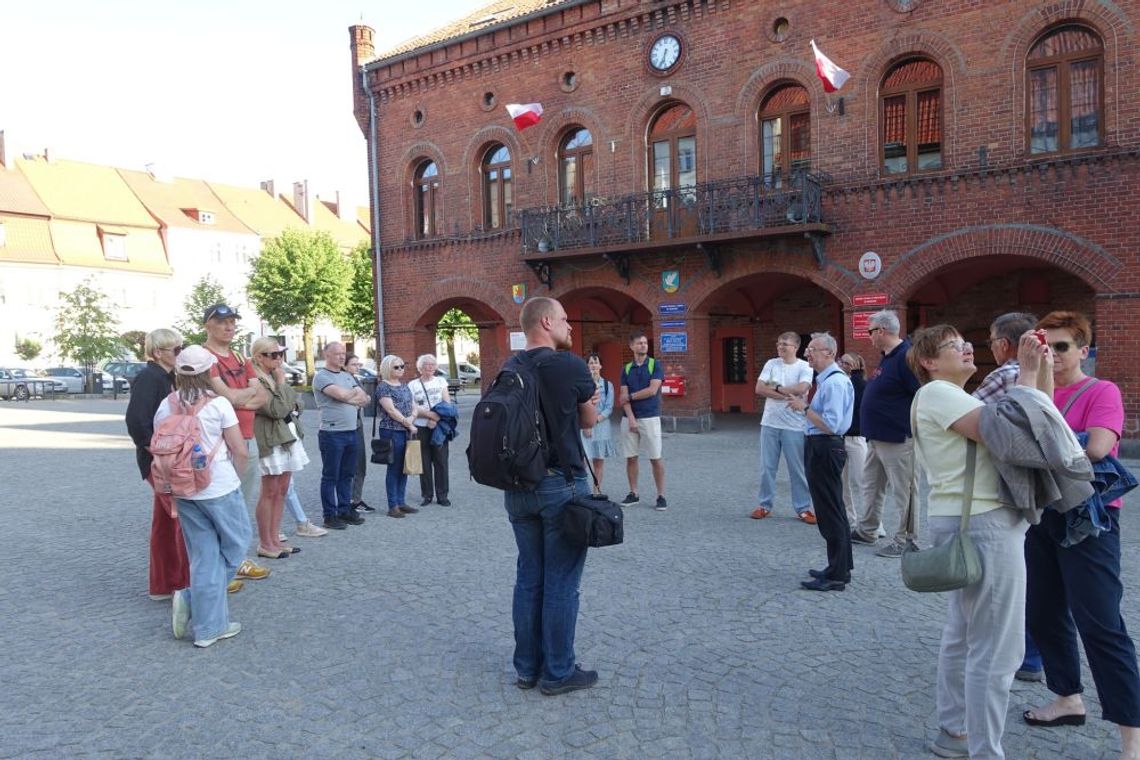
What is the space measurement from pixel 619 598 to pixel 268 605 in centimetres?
246

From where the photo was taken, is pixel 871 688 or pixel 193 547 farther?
pixel 193 547

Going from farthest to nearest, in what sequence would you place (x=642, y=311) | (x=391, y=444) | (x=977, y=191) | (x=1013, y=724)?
(x=642, y=311), (x=977, y=191), (x=391, y=444), (x=1013, y=724)

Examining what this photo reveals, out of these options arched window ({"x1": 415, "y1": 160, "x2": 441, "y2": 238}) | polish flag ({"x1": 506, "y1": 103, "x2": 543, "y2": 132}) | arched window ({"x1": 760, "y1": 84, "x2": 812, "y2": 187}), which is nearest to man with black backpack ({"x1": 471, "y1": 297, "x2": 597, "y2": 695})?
arched window ({"x1": 760, "y1": 84, "x2": 812, "y2": 187})

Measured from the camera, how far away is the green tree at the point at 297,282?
138 ft

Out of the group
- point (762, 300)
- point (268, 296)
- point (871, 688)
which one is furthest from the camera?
point (268, 296)

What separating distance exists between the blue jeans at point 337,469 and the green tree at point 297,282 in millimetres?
35317

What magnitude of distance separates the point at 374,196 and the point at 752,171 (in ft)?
34.0

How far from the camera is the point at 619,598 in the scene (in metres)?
5.94

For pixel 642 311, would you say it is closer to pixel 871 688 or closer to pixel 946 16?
pixel 946 16

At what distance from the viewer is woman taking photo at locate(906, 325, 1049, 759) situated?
11.0 ft

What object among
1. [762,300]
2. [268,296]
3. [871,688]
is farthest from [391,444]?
[268,296]

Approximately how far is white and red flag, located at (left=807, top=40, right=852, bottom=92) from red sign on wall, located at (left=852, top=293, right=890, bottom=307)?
3.67m

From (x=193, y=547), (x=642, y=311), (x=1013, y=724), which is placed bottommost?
(x=1013, y=724)

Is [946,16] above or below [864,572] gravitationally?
above
